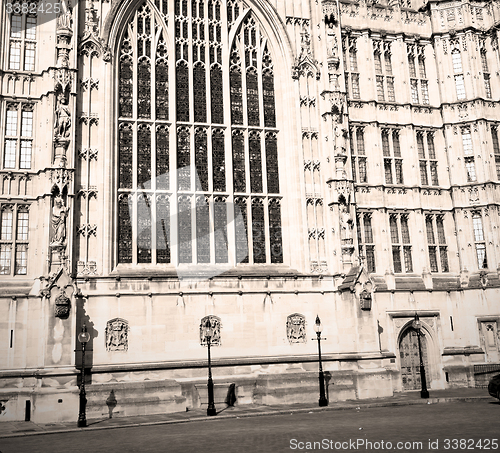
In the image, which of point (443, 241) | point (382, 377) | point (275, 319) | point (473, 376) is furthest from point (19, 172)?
point (473, 376)

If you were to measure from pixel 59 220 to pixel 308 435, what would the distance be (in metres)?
15.0

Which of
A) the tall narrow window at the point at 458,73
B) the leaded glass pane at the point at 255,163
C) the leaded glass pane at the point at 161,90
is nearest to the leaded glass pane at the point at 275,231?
the leaded glass pane at the point at 255,163

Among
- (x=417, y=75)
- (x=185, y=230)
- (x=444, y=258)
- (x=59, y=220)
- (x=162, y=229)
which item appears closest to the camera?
(x=59, y=220)

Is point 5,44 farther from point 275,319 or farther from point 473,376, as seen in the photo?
point 473,376

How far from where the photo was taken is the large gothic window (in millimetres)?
29188

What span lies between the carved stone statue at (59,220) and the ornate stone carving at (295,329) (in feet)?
36.8

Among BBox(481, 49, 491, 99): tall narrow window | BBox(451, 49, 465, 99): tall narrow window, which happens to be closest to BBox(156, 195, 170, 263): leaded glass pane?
BBox(451, 49, 465, 99): tall narrow window

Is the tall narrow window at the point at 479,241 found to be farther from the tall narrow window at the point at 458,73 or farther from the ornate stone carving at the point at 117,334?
the ornate stone carving at the point at 117,334

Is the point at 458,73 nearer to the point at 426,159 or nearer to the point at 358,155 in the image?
the point at 426,159

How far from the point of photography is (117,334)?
27.0 metres

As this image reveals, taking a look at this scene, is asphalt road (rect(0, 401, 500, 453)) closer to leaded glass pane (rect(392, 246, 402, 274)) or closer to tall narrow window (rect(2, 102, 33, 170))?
leaded glass pane (rect(392, 246, 402, 274))

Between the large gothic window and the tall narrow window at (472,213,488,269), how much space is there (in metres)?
10.9

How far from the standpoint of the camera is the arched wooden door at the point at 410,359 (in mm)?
31125

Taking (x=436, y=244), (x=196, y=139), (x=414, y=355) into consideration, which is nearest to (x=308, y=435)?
(x=414, y=355)
